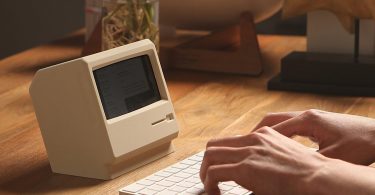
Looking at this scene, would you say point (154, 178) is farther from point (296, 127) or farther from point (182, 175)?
point (296, 127)

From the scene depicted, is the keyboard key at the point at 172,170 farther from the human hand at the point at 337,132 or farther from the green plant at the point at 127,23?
the green plant at the point at 127,23

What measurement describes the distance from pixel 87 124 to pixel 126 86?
10 centimetres

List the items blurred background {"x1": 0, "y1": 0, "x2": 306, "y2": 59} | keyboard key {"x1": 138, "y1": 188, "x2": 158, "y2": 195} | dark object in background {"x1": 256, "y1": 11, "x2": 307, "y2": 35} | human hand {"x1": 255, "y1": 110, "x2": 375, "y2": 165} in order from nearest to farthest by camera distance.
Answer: keyboard key {"x1": 138, "y1": 188, "x2": 158, "y2": 195}, human hand {"x1": 255, "y1": 110, "x2": 375, "y2": 165}, dark object in background {"x1": 256, "y1": 11, "x2": 307, "y2": 35}, blurred background {"x1": 0, "y1": 0, "x2": 306, "y2": 59}

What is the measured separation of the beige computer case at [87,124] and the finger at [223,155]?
0.19 meters

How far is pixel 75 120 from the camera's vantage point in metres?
1.34

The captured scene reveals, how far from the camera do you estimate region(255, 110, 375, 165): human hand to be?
133cm

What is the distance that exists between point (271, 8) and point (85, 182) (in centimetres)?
98

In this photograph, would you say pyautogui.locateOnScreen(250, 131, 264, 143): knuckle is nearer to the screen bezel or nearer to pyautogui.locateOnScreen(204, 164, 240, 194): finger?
pyautogui.locateOnScreen(204, 164, 240, 194): finger

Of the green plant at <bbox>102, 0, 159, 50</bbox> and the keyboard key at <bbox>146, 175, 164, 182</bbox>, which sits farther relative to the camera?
the green plant at <bbox>102, 0, 159, 50</bbox>

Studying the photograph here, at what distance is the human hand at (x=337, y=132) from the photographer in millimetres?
1328

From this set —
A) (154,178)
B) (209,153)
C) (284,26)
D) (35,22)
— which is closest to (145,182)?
(154,178)

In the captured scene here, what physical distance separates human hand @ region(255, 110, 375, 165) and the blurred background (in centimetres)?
146

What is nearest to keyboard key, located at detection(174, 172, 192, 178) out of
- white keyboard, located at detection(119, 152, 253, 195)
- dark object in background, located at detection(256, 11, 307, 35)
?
white keyboard, located at detection(119, 152, 253, 195)

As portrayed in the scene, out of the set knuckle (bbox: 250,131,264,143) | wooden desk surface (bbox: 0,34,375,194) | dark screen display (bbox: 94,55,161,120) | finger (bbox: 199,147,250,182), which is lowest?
wooden desk surface (bbox: 0,34,375,194)
